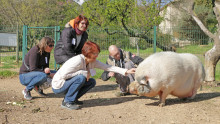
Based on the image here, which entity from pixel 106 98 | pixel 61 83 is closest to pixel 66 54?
pixel 61 83

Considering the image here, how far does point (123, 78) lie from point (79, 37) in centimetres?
139

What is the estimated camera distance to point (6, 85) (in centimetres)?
779

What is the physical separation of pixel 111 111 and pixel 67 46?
5.53ft

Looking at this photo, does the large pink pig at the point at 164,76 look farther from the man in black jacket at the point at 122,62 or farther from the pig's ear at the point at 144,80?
the man in black jacket at the point at 122,62

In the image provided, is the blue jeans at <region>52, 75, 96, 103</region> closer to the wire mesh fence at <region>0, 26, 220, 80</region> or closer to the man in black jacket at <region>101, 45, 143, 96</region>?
the man in black jacket at <region>101, 45, 143, 96</region>

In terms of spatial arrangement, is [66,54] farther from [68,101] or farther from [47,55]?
[68,101]

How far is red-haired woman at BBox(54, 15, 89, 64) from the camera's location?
18.3 ft

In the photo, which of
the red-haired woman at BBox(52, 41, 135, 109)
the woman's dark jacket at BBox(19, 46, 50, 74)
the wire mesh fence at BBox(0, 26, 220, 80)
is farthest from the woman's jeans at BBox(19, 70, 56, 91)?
the wire mesh fence at BBox(0, 26, 220, 80)

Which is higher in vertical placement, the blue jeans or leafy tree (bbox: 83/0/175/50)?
leafy tree (bbox: 83/0/175/50)

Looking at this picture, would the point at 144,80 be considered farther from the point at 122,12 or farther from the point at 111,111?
the point at 122,12

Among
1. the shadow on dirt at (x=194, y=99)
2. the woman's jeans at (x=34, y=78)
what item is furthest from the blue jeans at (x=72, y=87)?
the shadow on dirt at (x=194, y=99)

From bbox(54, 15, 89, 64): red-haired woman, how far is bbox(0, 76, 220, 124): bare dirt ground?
1.04 meters

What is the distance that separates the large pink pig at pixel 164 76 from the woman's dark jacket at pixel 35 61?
213 centimetres

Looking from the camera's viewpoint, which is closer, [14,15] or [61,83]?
[61,83]
